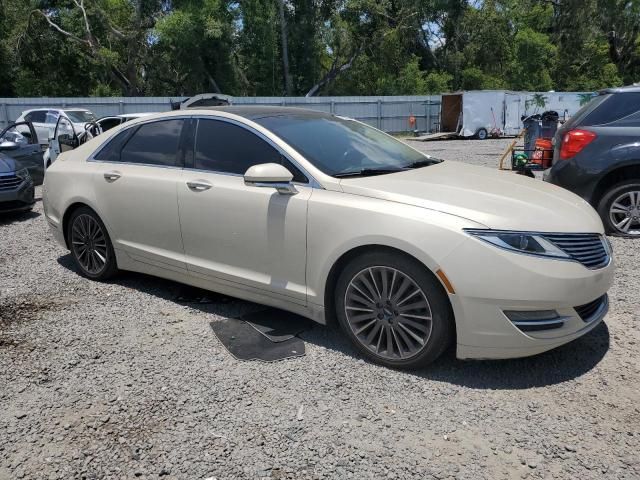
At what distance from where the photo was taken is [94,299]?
4.75 metres

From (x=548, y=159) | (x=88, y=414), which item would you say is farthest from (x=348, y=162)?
(x=548, y=159)

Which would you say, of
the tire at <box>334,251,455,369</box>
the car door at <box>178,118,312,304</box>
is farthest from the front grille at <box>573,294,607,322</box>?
the car door at <box>178,118,312,304</box>

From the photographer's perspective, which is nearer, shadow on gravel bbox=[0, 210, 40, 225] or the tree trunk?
shadow on gravel bbox=[0, 210, 40, 225]

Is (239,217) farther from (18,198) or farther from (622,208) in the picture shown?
(18,198)

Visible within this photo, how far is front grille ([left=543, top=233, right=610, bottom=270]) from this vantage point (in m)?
3.14

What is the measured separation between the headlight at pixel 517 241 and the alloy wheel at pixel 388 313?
474 millimetres

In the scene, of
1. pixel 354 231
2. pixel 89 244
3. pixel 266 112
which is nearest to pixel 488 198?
pixel 354 231

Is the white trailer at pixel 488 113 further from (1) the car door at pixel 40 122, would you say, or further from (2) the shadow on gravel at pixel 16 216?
(2) the shadow on gravel at pixel 16 216

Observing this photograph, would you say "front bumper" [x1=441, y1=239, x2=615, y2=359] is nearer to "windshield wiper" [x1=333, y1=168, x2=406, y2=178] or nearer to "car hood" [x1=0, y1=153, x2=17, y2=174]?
"windshield wiper" [x1=333, y1=168, x2=406, y2=178]

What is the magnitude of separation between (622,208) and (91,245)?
5532 mm

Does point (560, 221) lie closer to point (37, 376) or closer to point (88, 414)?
point (88, 414)

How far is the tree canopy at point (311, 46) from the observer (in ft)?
107

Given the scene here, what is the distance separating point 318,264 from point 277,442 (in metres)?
1.17

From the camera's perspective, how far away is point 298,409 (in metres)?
3.04
